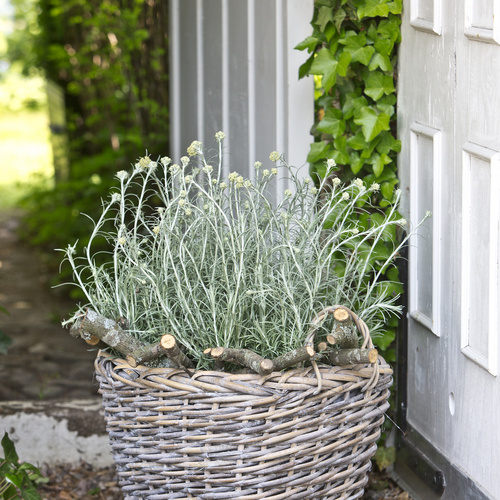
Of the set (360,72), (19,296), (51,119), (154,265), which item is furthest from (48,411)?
(51,119)

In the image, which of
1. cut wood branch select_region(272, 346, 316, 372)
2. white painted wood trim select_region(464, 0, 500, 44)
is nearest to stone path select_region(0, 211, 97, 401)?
cut wood branch select_region(272, 346, 316, 372)

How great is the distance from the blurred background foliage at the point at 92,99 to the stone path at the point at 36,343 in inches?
16.6

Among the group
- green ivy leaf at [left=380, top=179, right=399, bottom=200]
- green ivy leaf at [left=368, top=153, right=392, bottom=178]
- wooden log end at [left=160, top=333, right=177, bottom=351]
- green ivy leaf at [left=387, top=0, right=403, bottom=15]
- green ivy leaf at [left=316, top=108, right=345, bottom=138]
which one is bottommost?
wooden log end at [left=160, top=333, right=177, bottom=351]

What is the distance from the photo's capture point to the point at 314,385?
177 cm

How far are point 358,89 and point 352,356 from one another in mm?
1004

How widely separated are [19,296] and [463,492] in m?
4.07

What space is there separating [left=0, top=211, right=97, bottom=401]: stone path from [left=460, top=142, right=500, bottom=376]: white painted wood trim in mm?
1318

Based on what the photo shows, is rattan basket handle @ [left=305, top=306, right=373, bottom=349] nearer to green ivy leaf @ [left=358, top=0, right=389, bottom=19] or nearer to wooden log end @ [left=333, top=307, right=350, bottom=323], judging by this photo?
wooden log end @ [left=333, top=307, right=350, bottom=323]

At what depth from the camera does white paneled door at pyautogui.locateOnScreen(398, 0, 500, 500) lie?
1941 mm

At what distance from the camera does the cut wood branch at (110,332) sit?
6.24 feet

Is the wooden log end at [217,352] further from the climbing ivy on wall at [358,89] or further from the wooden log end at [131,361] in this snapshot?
the climbing ivy on wall at [358,89]

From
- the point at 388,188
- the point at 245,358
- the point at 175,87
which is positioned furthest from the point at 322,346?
the point at 175,87

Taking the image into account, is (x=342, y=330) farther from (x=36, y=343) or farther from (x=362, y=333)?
(x=36, y=343)

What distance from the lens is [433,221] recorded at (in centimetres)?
227
